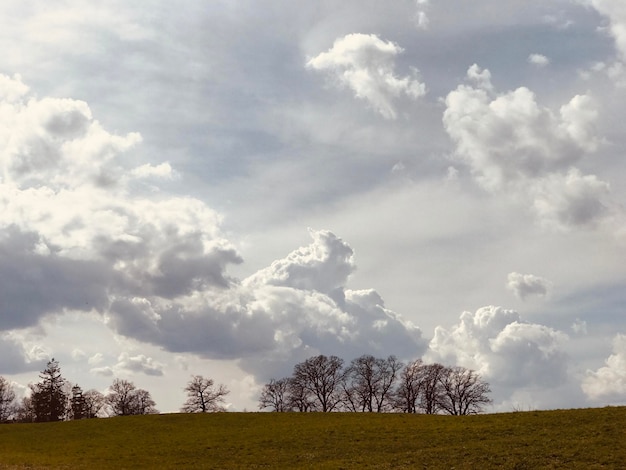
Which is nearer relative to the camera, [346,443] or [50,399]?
[346,443]

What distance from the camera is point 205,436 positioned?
60.7 meters

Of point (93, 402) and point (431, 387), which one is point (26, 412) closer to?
point (93, 402)

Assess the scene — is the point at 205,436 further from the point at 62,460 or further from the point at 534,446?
the point at 534,446

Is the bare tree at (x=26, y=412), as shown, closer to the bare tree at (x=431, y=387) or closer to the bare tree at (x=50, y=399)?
the bare tree at (x=50, y=399)

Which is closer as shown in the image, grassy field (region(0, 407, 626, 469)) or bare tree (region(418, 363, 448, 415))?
grassy field (region(0, 407, 626, 469))

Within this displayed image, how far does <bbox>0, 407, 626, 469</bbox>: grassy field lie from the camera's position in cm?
3906

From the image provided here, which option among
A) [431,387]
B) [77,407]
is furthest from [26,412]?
[431,387]

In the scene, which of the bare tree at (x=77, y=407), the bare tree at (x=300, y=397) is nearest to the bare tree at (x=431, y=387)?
the bare tree at (x=300, y=397)

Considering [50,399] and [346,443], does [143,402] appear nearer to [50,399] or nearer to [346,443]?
[50,399]

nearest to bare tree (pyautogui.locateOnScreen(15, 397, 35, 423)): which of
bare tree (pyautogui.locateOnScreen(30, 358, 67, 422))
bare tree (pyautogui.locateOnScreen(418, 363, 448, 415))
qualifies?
bare tree (pyautogui.locateOnScreen(30, 358, 67, 422))

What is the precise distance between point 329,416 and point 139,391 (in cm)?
10796

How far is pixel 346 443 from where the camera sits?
4947cm

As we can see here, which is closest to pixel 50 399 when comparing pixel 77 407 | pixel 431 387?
pixel 77 407

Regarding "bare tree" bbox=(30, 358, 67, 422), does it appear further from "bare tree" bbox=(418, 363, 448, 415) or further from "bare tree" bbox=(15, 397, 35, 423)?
"bare tree" bbox=(418, 363, 448, 415)
